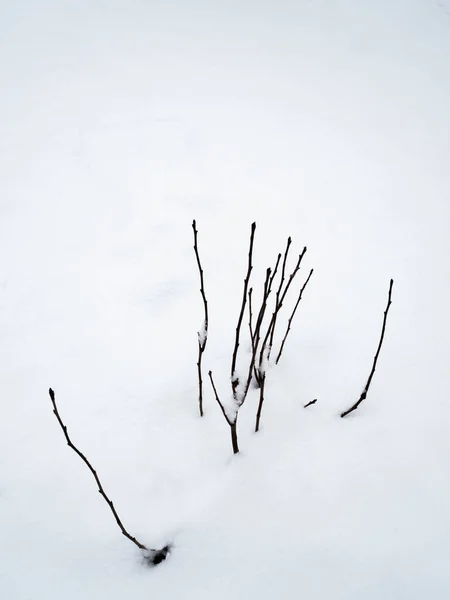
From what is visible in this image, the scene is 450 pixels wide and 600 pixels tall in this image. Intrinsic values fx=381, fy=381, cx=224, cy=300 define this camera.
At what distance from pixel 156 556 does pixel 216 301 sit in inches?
43.7

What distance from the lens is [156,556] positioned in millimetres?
1158

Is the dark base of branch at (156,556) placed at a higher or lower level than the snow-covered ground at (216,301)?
lower

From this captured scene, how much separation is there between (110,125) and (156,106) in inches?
18.0

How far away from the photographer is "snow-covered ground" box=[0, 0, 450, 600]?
115 cm

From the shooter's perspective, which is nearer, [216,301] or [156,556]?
[156,556]

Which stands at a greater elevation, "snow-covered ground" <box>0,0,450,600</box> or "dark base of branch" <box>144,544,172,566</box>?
"snow-covered ground" <box>0,0,450,600</box>

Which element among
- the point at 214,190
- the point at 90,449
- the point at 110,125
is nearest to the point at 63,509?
the point at 90,449

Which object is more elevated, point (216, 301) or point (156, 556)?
point (216, 301)

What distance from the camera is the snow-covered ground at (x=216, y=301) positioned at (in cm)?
115

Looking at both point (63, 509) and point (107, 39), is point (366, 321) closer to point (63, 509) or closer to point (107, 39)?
point (63, 509)

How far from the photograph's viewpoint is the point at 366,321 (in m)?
1.80

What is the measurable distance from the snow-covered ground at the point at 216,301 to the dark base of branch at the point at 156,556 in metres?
0.02

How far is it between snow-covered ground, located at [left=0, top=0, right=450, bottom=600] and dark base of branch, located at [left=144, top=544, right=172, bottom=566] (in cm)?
2

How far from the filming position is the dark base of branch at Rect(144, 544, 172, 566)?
1153 mm
